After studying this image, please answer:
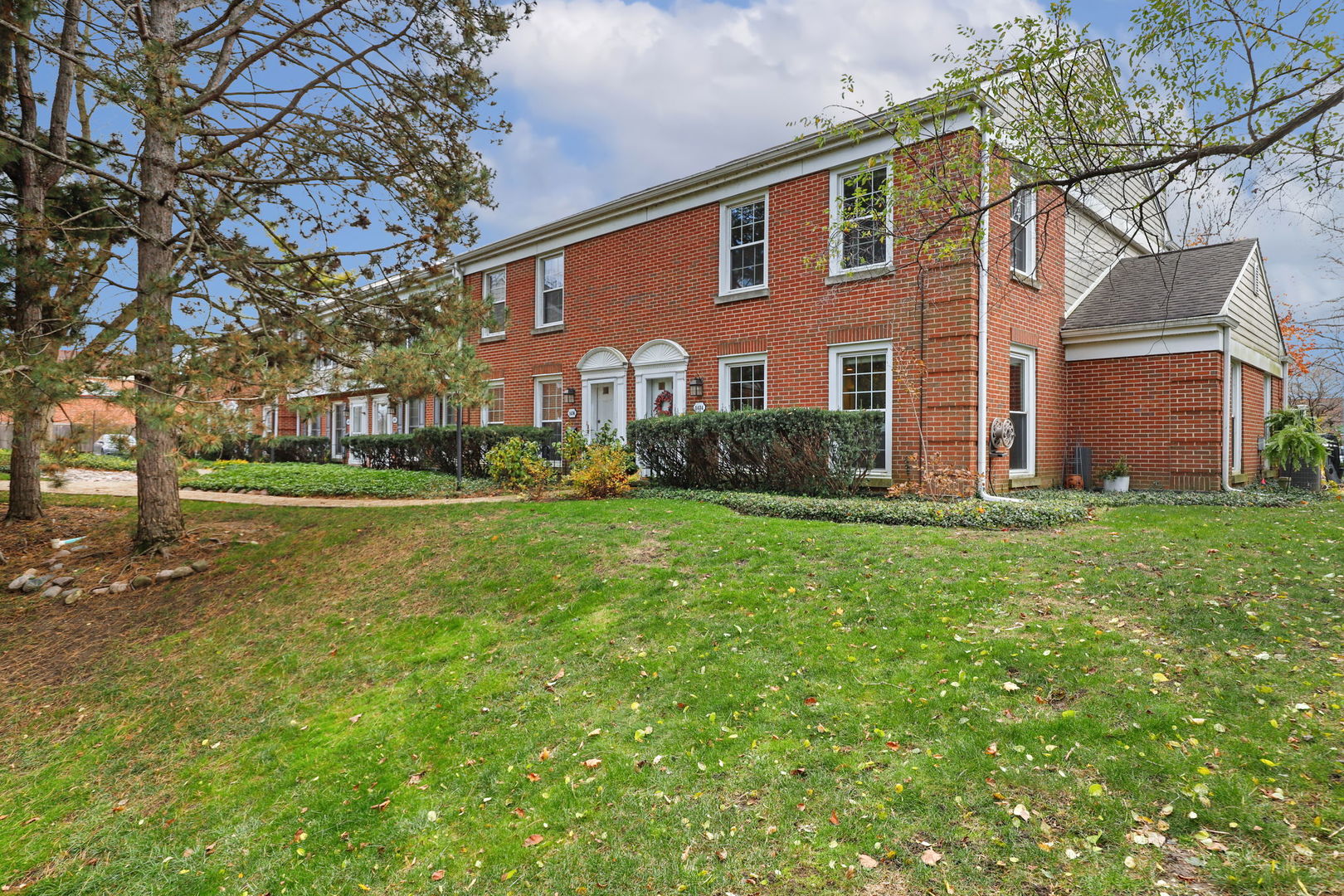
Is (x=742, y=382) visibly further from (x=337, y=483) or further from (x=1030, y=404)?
(x=337, y=483)

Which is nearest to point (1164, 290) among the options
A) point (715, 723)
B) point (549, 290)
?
point (715, 723)

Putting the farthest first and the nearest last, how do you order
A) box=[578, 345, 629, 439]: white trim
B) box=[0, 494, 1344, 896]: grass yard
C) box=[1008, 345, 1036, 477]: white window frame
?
box=[578, 345, 629, 439]: white trim, box=[1008, 345, 1036, 477]: white window frame, box=[0, 494, 1344, 896]: grass yard

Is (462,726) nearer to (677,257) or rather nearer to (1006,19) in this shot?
(1006,19)

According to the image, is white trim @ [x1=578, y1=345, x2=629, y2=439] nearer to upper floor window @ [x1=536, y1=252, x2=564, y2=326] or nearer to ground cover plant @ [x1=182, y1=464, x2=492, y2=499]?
upper floor window @ [x1=536, y1=252, x2=564, y2=326]

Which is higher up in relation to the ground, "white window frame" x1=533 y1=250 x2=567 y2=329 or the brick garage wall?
"white window frame" x1=533 y1=250 x2=567 y2=329

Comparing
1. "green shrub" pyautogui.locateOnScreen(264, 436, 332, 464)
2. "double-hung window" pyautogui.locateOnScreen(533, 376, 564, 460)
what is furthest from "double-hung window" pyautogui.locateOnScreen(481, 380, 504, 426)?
"green shrub" pyautogui.locateOnScreen(264, 436, 332, 464)

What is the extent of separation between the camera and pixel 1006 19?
569 cm

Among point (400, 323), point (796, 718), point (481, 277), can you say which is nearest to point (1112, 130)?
point (796, 718)

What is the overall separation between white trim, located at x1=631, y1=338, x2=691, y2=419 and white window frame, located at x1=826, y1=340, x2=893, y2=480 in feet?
10.00

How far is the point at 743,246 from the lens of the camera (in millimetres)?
12430

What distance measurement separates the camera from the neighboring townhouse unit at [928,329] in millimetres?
9961

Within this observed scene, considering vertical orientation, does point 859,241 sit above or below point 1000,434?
above

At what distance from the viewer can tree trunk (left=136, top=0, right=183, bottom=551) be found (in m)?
6.55

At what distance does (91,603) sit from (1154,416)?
579 inches
